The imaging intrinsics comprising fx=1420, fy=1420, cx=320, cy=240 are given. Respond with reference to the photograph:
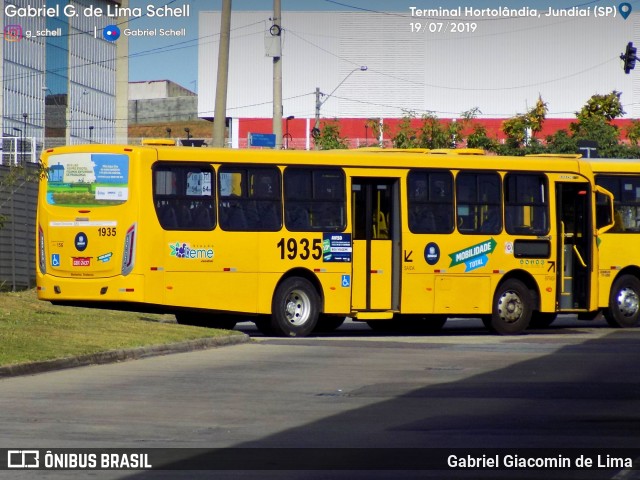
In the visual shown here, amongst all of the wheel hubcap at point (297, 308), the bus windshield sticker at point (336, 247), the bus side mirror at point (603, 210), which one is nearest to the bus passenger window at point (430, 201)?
the bus windshield sticker at point (336, 247)

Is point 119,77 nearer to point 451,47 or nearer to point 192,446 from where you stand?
point 451,47

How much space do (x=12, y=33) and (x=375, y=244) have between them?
73.9 metres

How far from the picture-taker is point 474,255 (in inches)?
1028

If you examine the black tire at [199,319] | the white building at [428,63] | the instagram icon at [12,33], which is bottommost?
the black tire at [199,319]

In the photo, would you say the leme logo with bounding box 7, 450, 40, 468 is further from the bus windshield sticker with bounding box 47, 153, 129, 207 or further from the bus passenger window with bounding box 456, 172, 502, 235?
the bus passenger window with bounding box 456, 172, 502, 235

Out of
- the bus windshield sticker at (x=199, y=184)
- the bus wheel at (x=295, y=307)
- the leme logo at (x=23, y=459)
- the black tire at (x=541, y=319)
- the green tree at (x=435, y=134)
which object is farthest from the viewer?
the green tree at (x=435, y=134)

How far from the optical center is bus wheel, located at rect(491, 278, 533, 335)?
26.3m

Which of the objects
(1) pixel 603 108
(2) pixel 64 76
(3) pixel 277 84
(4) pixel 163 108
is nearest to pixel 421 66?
(1) pixel 603 108

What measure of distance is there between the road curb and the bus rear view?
1832 mm

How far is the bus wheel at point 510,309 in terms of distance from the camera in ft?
86.4

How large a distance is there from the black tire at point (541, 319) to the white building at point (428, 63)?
188 ft

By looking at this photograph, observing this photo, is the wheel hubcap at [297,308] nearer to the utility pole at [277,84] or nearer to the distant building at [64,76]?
the utility pole at [277,84]

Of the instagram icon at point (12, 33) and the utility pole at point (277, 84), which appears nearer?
the utility pole at point (277, 84)

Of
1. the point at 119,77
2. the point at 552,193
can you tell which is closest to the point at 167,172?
the point at 552,193
